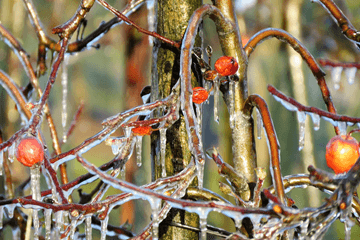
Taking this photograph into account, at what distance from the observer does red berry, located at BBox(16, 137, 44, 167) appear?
25.3 inches

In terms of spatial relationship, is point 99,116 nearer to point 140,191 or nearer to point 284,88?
point 284,88

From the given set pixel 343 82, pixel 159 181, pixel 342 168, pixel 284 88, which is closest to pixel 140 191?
pixel 159 181

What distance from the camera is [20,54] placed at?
129cm

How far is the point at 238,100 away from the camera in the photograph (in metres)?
0.88

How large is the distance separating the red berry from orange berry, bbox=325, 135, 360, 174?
53 cm

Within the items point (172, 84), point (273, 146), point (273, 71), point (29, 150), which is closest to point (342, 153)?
point (273, 146)

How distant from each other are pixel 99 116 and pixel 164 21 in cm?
821

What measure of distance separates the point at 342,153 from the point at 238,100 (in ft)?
1.02

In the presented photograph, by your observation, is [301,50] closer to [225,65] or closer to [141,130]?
[225,65]

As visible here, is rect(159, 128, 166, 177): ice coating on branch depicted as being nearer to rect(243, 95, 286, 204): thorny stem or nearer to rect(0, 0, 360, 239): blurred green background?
rect(243, 95, 286, 204): thorny stem

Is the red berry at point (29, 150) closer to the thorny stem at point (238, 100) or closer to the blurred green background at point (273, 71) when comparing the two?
the thorny stem at point (238, 100)

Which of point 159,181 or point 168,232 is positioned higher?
point 159,181

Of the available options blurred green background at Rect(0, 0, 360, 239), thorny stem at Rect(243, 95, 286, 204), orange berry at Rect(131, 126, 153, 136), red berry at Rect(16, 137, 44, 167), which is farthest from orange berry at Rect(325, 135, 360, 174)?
blurred green background at Rect(0, 0, 360, 239)

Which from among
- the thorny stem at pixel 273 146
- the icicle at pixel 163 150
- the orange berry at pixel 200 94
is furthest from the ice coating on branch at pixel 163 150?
the thorny stem at pixel 273 146
